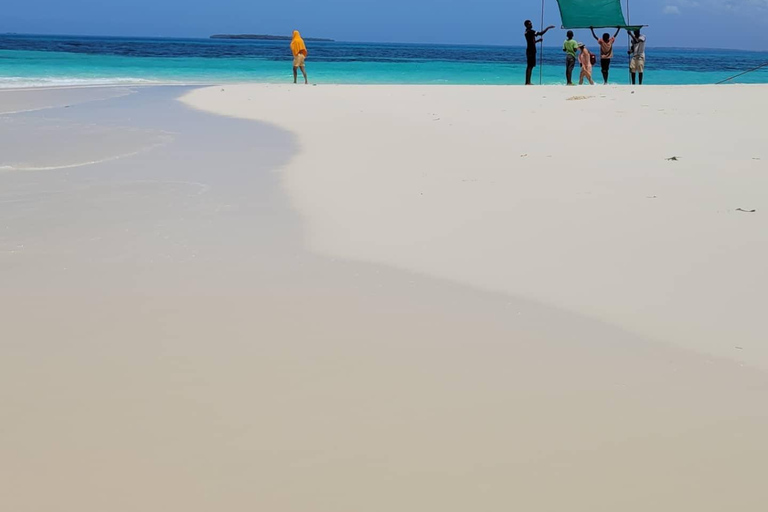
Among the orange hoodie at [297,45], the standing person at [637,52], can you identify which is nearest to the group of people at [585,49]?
the standing person at [637,52]

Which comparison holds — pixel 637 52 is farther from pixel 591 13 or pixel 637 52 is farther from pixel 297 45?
pixel 297 45

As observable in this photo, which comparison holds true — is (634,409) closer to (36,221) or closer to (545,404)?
(545,404)

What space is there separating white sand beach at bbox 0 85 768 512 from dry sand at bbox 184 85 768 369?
0.07 ft

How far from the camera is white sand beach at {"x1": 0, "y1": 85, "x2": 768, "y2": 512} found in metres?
1.87

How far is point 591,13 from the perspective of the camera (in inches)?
595

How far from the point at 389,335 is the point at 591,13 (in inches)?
552

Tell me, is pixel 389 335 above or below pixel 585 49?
below

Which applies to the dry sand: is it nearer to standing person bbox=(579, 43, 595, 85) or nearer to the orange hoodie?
standing person bbox=(579, 43, 595, 85)

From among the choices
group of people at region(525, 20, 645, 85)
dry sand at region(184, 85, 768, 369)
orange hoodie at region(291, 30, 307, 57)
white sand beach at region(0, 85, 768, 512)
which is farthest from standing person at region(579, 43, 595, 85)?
white sand beach at region(0, 85, 768, 512)

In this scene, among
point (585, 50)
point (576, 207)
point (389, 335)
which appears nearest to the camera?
point (389, 335)

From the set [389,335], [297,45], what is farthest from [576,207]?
[297,45]

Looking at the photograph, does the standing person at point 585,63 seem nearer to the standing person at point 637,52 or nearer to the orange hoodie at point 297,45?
the standing person at point 637,52

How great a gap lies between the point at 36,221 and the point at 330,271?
1883 mm

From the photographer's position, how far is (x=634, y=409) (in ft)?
7.13
